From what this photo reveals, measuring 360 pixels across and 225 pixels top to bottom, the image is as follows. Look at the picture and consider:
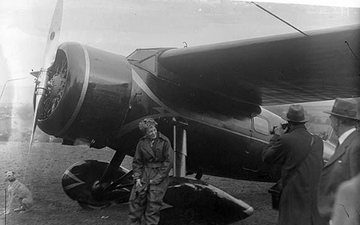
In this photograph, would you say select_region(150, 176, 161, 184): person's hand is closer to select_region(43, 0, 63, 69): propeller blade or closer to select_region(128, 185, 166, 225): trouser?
select_region(128, 185, 166, 225): trouser

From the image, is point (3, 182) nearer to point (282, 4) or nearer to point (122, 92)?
point (122, 92)

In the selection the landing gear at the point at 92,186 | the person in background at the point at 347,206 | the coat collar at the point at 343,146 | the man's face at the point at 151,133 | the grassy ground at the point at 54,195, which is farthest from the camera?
the landing gear at the point at 92,186

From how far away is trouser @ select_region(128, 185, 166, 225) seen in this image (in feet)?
14.9

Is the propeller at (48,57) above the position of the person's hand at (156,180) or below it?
above

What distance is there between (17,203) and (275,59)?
4.02 metres

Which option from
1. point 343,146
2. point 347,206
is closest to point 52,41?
point 343,146

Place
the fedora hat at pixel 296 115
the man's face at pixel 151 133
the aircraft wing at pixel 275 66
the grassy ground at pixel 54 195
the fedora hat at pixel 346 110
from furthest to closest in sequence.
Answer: the grassy ground at pixel 54 195 → the man's face at pixel 151 133 → the aircraft wing at pixel 275 66 → the fedora hat at pixel 296 115 → the fedora hat at pixel 346 110

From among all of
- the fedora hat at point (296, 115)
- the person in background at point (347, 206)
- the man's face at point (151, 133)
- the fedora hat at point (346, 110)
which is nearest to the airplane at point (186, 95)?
the man's face at point (151, 133)

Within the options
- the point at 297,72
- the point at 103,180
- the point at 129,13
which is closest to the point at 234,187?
the point at 103,180

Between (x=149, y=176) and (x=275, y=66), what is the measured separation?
2.07 metres

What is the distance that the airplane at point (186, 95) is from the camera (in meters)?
4.77

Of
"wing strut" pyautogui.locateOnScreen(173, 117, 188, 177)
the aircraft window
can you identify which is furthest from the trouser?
the aircraft window

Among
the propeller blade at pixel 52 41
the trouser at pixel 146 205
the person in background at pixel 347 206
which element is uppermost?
the propeller blade at pixel 52 41

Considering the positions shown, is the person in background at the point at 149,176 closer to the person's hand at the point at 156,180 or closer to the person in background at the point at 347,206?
the person's hand at the point at 156,180
